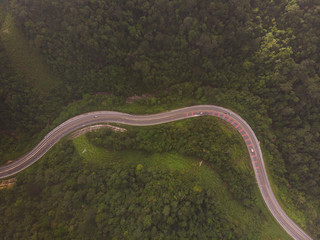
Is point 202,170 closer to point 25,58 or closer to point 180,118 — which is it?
point 180,118

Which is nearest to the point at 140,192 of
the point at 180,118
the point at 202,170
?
the point at 202,170

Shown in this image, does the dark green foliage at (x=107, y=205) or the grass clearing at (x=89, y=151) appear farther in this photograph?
the grass clearing at (x=89, y=151)

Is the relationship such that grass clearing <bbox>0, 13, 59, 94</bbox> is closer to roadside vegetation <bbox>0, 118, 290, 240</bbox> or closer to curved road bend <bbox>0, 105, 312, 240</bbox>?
curved road bend <bbox>0, 105, 312, 240</bbox>

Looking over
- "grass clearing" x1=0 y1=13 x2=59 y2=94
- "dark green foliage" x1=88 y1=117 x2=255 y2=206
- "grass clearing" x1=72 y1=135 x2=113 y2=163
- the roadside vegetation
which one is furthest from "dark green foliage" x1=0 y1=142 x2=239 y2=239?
"grass clearing" x1=0 y1=13 x2=59 y2=94

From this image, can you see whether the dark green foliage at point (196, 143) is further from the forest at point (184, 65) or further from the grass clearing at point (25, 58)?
the grass clearing at point (25, 58)

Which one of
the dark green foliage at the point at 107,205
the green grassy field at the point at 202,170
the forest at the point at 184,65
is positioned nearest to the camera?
the dark green foliage at the point at 107,205

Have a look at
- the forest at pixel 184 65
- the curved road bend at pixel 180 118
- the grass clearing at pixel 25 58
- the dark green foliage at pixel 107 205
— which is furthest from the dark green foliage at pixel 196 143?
the grass clearing at pixel 25 58
